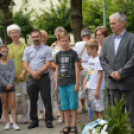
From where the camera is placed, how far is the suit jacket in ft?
15.4

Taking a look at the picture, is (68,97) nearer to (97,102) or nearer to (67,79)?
(67,79)

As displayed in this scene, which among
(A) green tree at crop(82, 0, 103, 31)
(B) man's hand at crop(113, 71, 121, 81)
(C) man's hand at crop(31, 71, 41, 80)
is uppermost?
(A) green tree at crop(82, 0, 103, 31)

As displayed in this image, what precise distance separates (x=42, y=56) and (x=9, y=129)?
161cm

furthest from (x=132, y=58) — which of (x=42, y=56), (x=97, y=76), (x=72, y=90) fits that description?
(x=42, y=56)

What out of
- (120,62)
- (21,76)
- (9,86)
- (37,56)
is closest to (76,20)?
(21,76)

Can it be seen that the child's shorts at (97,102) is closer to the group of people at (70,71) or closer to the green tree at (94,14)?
the group of people at (70,71)

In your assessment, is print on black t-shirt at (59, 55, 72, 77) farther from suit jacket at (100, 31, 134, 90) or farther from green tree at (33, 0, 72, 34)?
green tree at (33, 0, 72, 34)

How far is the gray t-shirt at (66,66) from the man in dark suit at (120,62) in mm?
902

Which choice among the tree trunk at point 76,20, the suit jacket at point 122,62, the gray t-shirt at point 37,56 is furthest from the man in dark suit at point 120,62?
the tree trunk at point 76,20

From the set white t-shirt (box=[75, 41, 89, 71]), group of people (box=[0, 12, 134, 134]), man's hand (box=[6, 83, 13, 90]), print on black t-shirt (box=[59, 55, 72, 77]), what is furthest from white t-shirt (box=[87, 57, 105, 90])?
man's hand (box=[6, 83, 13, 90])

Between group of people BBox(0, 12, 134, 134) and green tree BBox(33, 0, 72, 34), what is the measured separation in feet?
91.1

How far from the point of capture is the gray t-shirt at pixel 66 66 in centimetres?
567

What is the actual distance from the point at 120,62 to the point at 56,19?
30780mm

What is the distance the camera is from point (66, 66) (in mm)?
5719
